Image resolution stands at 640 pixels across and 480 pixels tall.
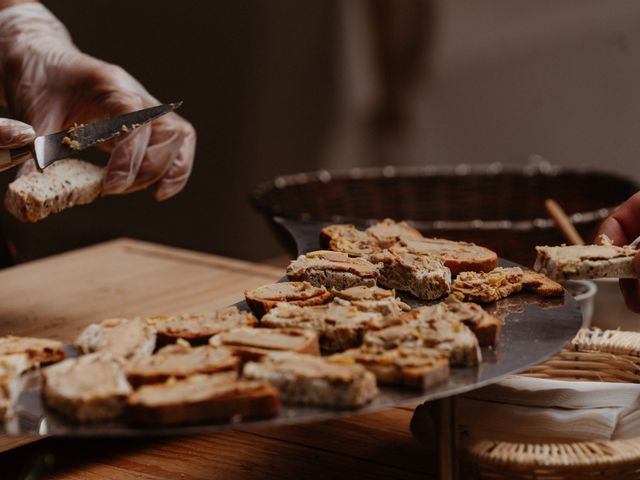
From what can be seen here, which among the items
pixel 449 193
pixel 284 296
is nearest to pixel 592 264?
pixel 284 296

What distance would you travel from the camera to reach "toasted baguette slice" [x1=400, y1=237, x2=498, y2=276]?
1.92 metres

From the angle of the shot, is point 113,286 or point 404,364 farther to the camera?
point 113,286

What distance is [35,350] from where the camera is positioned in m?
1.50

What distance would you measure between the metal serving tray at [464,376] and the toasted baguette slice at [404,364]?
0.04 feet

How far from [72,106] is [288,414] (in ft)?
4.74

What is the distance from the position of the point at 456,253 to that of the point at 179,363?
2.48 feet

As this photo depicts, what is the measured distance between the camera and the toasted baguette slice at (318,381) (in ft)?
4.30

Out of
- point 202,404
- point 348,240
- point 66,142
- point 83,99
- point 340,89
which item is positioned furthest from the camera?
point 340,89

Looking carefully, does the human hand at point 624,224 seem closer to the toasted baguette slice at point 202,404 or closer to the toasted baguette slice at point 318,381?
the toasted baguette slice at point 318,381

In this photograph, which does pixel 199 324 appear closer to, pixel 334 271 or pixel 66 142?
pixel 334 271

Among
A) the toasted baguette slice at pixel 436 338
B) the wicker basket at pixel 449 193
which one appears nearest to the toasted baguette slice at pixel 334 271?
the toasted baguette slice at pixel 436 338

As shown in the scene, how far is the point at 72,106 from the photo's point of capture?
2.49m

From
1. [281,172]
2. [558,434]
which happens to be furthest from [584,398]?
[281,172]

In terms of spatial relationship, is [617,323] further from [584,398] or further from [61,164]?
[61,164]
